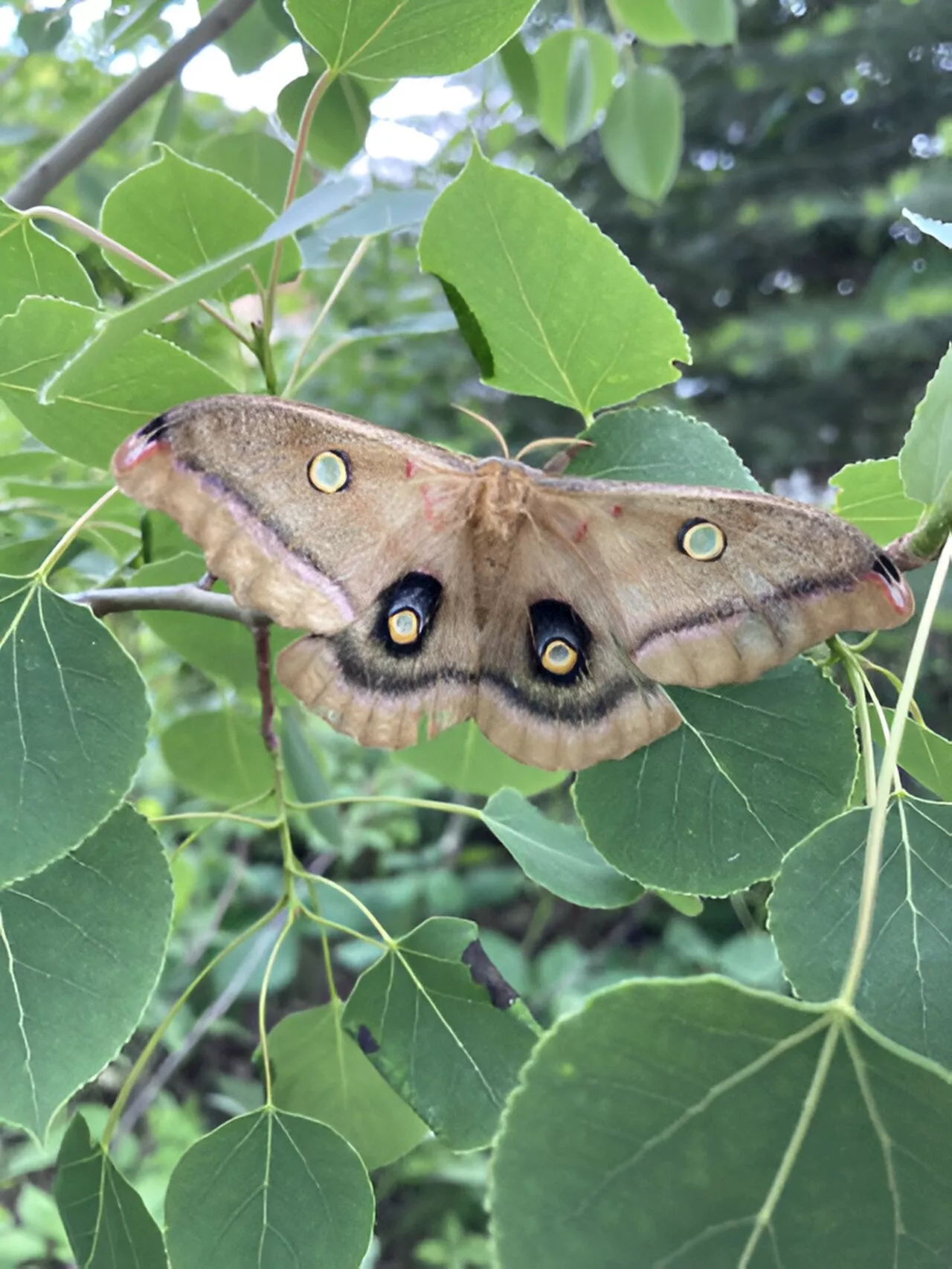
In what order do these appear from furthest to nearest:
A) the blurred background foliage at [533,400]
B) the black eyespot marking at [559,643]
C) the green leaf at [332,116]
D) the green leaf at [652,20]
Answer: the blurred background foliage at [533,400] → the green leaf at [652,20] → the green leaf at [332,116] → the black eyespot marking at [559,643]

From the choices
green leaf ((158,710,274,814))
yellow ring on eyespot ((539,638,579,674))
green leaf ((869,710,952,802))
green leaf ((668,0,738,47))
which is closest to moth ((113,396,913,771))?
yellow ring on eyespot ((539,638,579,674))

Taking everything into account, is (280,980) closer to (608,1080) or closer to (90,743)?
(90,743)

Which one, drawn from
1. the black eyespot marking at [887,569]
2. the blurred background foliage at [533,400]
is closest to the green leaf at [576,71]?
the blurred background foliage at [533,400]

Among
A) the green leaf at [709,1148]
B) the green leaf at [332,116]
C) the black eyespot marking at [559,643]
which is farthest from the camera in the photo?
the green leaf at [332,116]

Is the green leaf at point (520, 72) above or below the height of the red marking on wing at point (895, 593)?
above

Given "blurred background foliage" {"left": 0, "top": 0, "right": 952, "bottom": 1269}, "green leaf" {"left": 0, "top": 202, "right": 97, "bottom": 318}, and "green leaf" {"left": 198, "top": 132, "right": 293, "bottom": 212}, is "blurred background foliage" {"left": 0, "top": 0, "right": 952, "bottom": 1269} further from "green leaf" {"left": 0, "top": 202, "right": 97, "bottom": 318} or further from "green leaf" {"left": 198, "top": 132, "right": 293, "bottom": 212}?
"green leaf" {"left": 0, "top": 202, "right": 97, "bottom": 318}

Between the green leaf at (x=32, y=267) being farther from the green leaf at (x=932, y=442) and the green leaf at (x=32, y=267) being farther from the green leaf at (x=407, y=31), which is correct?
the green leaf at (x=932, y=442)
